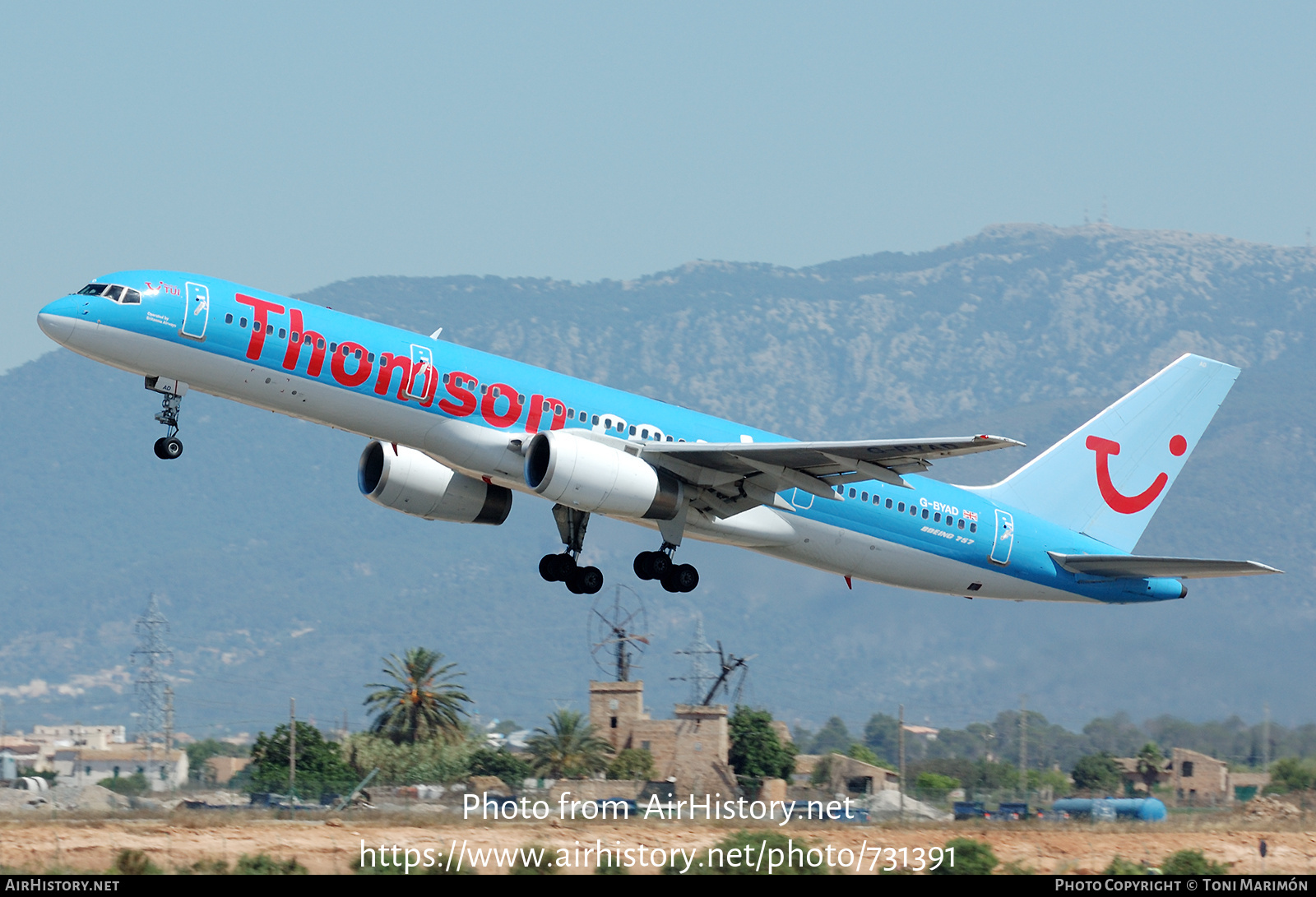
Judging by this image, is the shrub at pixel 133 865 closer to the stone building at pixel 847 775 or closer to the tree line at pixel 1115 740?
the stone building at pixel 847 775

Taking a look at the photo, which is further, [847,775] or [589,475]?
[847,775]

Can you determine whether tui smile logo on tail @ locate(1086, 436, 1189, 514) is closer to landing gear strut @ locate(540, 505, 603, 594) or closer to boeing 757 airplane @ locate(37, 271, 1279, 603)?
boeing 757 airplane @ locate(37, 271, 1279, 603)

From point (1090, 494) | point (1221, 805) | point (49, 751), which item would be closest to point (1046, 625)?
point (1221, 805)

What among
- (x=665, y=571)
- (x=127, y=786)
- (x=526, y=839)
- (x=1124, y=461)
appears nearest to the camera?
(x=526, y=839)

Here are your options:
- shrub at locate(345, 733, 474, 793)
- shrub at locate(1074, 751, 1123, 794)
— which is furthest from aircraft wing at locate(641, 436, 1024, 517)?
shrub at locate(1074, 751, 1123, 794)

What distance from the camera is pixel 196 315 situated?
35500 millimetres

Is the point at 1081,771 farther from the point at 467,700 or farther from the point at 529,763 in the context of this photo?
the point at 467,700

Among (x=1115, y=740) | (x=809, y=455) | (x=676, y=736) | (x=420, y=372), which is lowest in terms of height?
(x=676, y=736)

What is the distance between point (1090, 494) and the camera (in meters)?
45.7

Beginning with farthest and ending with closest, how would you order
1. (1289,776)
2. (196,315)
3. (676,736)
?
1. (676,736)
2. (1289,776)
3. (196,315)

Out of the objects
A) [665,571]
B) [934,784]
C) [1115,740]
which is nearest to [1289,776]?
[934,784]

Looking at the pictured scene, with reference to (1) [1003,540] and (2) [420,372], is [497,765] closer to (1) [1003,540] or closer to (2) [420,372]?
(1) [1003,540]

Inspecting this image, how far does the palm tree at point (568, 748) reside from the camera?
72125mm

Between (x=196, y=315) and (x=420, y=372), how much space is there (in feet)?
14.8
